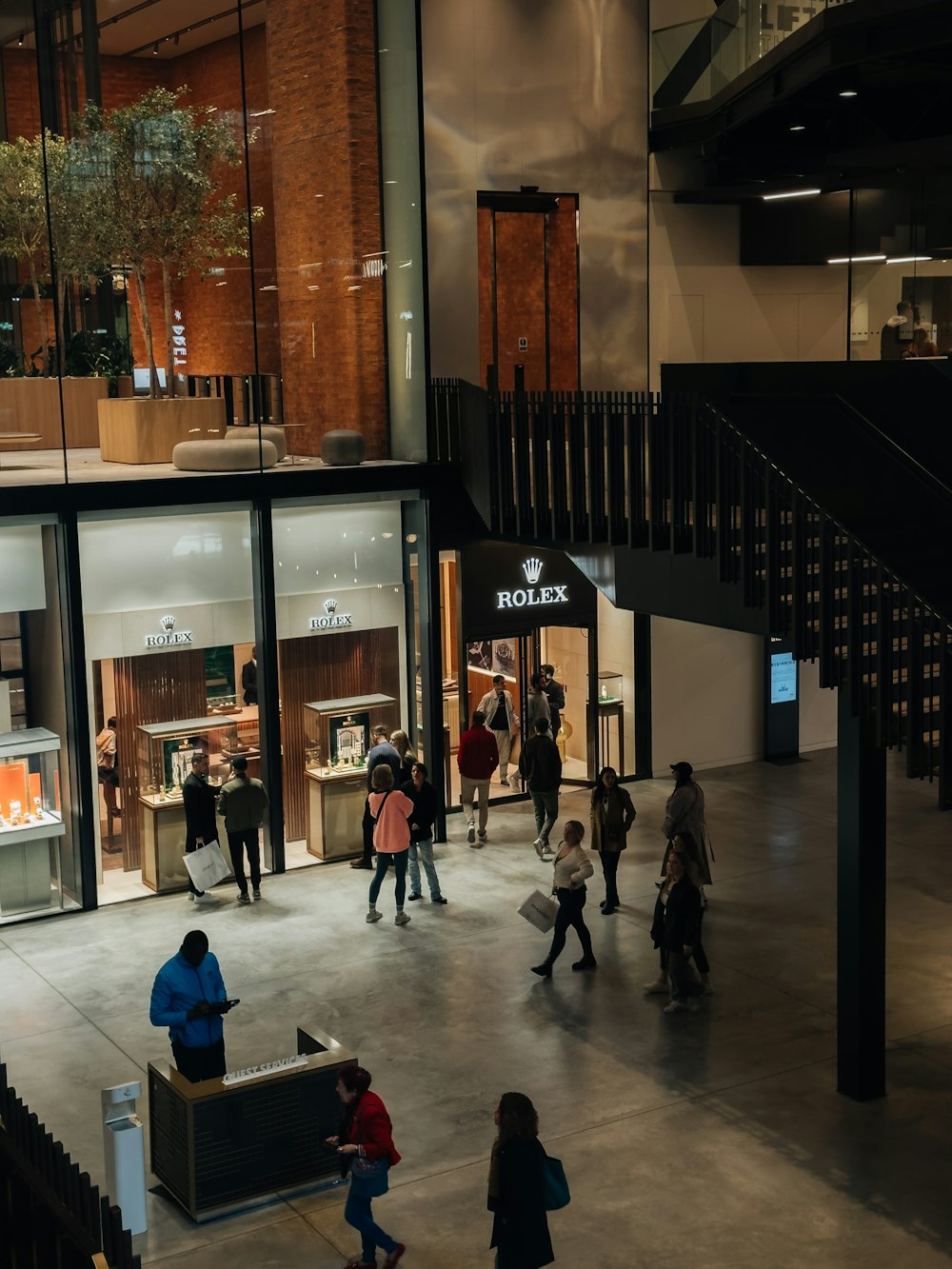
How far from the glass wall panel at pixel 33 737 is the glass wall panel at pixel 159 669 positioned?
34 centimetres

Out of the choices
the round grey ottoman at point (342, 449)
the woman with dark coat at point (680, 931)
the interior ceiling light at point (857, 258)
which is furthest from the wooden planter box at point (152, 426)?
the interior ceiling light at point (857, 258)

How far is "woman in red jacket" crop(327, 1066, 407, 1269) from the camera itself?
792 centimetres

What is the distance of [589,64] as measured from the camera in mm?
18078

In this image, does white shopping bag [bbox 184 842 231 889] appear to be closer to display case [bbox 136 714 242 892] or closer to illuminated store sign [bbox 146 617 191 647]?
display case [bbox 136 714 242 892]

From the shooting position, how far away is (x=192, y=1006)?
30.4 ft

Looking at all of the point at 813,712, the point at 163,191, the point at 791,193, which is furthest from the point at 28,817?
the point at 791,193

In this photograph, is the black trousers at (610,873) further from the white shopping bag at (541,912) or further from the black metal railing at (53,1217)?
the black metal railing at (53,1217)

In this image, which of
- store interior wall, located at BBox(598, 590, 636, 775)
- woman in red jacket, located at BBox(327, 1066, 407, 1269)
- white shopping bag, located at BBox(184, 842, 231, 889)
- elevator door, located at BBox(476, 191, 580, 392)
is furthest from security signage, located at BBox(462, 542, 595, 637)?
woman in red jacket, located at BBox(327, 1066, 407, 1269)

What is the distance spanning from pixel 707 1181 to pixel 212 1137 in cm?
305

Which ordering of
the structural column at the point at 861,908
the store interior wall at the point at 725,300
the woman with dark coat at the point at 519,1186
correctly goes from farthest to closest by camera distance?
the store interior wall at the point at 725,300
the structural column at the point at 861,908
the woman with dark coat at the point at 519,1186

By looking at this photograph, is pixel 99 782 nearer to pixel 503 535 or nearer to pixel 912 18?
pixel 503 535

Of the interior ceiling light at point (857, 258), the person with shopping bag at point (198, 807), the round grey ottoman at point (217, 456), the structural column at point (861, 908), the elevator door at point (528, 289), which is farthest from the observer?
the interior ceiling light at point (857, 258)

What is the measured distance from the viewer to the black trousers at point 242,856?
14.9m

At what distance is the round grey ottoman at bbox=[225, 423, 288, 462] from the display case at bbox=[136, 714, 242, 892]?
3.10m
